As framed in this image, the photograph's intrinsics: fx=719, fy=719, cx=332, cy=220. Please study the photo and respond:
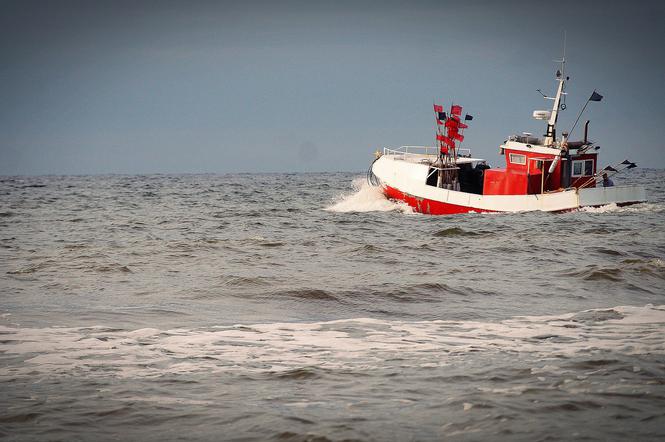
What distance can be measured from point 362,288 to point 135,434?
8.23m

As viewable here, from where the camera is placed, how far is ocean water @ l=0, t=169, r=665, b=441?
20.5 feet

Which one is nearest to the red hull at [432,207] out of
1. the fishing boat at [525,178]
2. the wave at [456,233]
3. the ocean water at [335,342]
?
the fishing boat at [525,178]

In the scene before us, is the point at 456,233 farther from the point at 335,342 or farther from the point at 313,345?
the point at 313,345

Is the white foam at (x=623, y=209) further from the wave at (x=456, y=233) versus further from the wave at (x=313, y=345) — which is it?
the wave at (x=313, y=345)

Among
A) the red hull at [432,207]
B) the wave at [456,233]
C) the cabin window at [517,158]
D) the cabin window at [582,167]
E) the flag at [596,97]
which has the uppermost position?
the flag at [596,97]

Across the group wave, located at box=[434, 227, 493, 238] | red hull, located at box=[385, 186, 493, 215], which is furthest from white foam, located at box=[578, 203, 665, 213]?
wave, located at box=[434, 227, 493, 238]

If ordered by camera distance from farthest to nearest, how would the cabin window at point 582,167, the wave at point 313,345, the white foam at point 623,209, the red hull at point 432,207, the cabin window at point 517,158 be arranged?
1. the red hull at point 432,207
2. the cabin window at point 582,167
3. the cabin window at point 517,158
4. the white foam at point 623,209
5. the wave at point 313,345

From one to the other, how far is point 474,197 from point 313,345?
24059 millimetres

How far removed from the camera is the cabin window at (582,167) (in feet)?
102

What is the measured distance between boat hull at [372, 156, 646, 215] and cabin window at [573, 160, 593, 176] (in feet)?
3.50

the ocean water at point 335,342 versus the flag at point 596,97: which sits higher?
the flag at point 596,97

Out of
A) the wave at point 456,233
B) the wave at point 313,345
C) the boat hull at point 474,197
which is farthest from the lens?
the boat hull at point 474,197

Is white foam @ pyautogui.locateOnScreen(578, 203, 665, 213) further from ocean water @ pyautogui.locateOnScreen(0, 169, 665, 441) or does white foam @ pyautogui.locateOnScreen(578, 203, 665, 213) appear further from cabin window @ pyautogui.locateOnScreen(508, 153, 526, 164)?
ocean water @ pyautogui.locateOnScreen(0, 169, 665, 441)

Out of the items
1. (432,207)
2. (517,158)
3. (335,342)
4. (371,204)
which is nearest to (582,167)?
(517,158)
